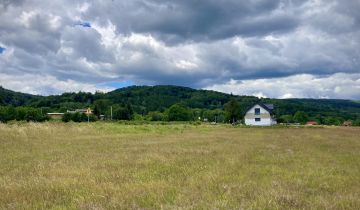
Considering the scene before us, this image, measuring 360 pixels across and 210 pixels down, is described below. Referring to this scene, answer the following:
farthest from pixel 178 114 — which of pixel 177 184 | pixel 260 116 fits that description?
pixel 177 184

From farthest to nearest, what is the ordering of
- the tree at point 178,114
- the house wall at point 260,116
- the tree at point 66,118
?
the tree at point 178,114, the house wall at point 260,116, the tree at point 66,118

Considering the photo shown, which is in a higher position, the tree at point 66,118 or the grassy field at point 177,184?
the tree at point 66,118

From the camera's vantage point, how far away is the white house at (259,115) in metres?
126

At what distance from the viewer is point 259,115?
126562mm

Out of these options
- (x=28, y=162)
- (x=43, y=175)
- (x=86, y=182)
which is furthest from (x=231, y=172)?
(x=28, y=162)

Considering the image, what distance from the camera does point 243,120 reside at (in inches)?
5221

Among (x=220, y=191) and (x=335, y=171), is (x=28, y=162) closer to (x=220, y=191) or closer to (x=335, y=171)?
(x=220, y=191)

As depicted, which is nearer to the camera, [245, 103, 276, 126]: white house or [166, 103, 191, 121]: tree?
[245, 103, 276, 126]: white house

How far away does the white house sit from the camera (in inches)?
4941

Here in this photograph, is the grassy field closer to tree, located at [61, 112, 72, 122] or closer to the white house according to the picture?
tree, located at [61, 112, 72, 122]

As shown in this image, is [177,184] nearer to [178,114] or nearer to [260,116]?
[260,116]

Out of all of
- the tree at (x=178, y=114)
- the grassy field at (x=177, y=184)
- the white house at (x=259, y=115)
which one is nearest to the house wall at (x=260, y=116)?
the white house at (x=259, y=115)

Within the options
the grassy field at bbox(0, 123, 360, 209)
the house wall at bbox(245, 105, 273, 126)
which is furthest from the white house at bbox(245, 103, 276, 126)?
the grassy field at bbox(0, 123, 360, 209)

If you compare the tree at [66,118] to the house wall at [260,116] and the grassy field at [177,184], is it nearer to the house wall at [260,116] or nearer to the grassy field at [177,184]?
the house wall at [260,116]
